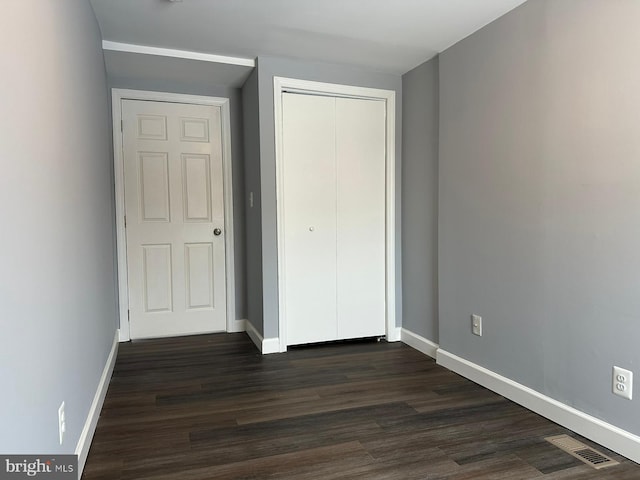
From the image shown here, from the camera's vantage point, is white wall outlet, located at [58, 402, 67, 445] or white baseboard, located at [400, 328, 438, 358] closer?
white wall outlet, located at [58, 402, 67, 445]

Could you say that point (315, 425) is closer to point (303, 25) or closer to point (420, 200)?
point (420, 200)

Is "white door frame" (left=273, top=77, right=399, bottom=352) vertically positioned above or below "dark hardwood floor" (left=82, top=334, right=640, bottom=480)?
above

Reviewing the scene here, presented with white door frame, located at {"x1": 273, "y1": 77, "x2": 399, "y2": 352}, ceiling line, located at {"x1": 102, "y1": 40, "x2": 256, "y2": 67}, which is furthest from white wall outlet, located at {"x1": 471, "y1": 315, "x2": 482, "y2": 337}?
ceiling line, located at {"x1": 102, "y1": 40, "x2": 256, "y2": 67}

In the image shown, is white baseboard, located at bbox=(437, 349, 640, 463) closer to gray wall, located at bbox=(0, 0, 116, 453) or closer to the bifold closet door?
the bifold closet door

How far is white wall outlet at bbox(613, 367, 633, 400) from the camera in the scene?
1871mm

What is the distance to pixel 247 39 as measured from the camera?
2838 mm

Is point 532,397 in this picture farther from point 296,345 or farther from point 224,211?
point 224,211

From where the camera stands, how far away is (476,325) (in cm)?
273

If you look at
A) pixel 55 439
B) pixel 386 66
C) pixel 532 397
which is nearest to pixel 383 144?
pixel 386 66

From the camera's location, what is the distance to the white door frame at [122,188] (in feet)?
11.6

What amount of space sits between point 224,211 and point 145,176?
0.70 meters

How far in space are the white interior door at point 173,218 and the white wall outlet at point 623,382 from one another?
292 centimetres

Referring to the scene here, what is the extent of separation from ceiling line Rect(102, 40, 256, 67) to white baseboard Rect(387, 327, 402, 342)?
2.33 m

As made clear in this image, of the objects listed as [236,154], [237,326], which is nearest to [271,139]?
[236,154]
